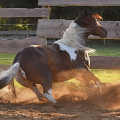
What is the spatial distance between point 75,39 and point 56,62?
0.68 metres

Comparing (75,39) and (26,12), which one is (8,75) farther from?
(26,12)

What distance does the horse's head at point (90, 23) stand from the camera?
4.52 meters

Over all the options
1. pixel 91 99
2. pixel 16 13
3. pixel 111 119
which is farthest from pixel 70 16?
pixel 111 119

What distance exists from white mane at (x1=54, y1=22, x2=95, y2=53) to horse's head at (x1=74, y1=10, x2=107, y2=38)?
0.29 feet

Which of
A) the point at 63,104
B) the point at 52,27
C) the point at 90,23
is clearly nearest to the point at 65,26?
the point at 52,27

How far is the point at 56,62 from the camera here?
4023 millimetres

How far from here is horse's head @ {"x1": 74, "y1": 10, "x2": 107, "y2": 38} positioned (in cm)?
452

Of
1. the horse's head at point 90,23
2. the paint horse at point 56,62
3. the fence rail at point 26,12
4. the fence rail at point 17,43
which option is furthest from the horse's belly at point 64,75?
the fence rail at point 26,12

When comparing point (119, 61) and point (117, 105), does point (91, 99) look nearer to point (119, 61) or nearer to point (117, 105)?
point (117, 105)

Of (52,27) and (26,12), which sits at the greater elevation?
(26,12)

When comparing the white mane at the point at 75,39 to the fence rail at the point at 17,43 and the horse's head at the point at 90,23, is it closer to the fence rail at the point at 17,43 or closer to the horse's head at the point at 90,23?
the horse's head at the point at 90,23

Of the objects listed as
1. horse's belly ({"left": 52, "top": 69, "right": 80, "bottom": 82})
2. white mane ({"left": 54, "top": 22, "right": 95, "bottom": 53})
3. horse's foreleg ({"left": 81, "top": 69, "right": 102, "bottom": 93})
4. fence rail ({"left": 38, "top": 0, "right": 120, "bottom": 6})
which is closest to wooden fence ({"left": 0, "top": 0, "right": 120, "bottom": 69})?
fence rail ({"left": 38, "top": 0, "right": 120, "bottom": 6})

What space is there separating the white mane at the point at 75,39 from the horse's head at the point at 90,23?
3.4 inches

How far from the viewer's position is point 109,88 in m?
4.60
